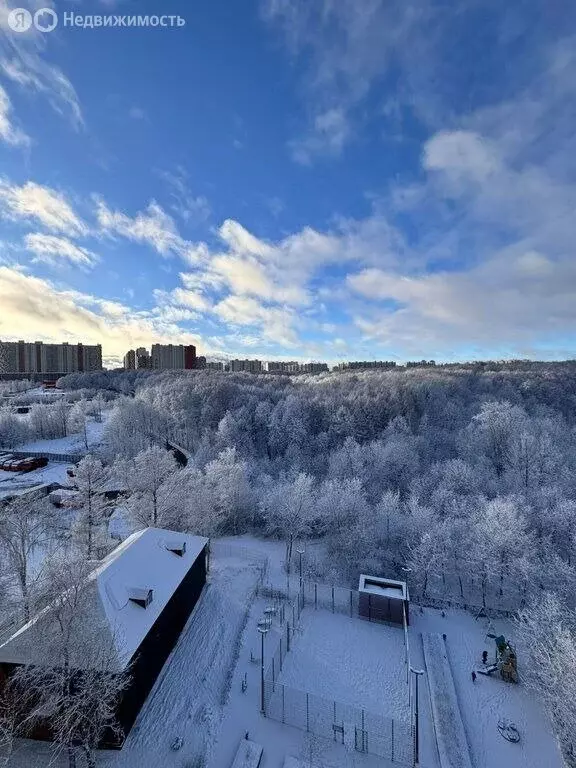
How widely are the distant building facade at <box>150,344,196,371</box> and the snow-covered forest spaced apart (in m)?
79.1

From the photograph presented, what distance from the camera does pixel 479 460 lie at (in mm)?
41812

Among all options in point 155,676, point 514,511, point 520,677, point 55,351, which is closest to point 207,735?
point 155,676

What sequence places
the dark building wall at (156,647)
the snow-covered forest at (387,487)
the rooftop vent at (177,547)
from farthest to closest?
the snow-covered forest at (387,487), the rooftop vent at (177,547), the dark building wall at (156,647)

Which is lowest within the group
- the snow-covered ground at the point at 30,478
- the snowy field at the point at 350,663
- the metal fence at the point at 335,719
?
the snowy field at the point at 350,663

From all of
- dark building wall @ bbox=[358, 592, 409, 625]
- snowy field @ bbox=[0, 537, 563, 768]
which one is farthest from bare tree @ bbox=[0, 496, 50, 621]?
dark building wall @ bbox=[358, 592, 409, 625]

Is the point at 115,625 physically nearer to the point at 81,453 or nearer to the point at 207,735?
the point at 207,735

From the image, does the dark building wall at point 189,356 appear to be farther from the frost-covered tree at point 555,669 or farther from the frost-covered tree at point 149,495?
the frost-covered tree at point 555,669

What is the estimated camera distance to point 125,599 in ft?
48.6

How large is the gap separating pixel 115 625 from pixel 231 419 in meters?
39.7

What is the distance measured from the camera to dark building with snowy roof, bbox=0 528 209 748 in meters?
12.3

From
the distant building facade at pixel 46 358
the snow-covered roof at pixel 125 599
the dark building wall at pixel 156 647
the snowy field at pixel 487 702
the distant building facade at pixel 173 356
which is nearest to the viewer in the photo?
the snow-covered roof at pixel 125 599

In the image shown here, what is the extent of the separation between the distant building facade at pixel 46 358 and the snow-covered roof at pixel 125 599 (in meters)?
133

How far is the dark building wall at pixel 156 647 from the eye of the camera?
13159mm

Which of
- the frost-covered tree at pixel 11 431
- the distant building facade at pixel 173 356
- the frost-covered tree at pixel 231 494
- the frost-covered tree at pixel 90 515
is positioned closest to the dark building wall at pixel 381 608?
the frost-covered tree at pixel 231 494
